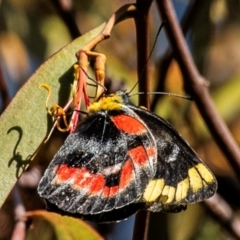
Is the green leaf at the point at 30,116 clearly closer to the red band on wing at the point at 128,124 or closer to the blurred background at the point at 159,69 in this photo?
the red band on wing at the point at 128,124

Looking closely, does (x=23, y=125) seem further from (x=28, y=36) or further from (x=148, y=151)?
(x=28, y=36)

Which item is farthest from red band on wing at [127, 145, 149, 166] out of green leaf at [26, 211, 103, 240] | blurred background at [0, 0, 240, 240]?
blurred background at [0, 0, 240, 240]

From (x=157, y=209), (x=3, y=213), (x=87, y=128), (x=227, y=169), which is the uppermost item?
(x=87, y=128)

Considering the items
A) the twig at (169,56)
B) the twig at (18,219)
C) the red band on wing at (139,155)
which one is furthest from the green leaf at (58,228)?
the twig at (169,56)

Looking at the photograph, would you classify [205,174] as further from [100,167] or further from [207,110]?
[207,110]

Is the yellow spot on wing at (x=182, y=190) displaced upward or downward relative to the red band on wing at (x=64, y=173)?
downward

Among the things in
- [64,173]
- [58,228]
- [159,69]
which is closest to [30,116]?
[64,173]

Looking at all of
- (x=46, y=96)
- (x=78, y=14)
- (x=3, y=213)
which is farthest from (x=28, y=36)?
(x=46, y=96)
